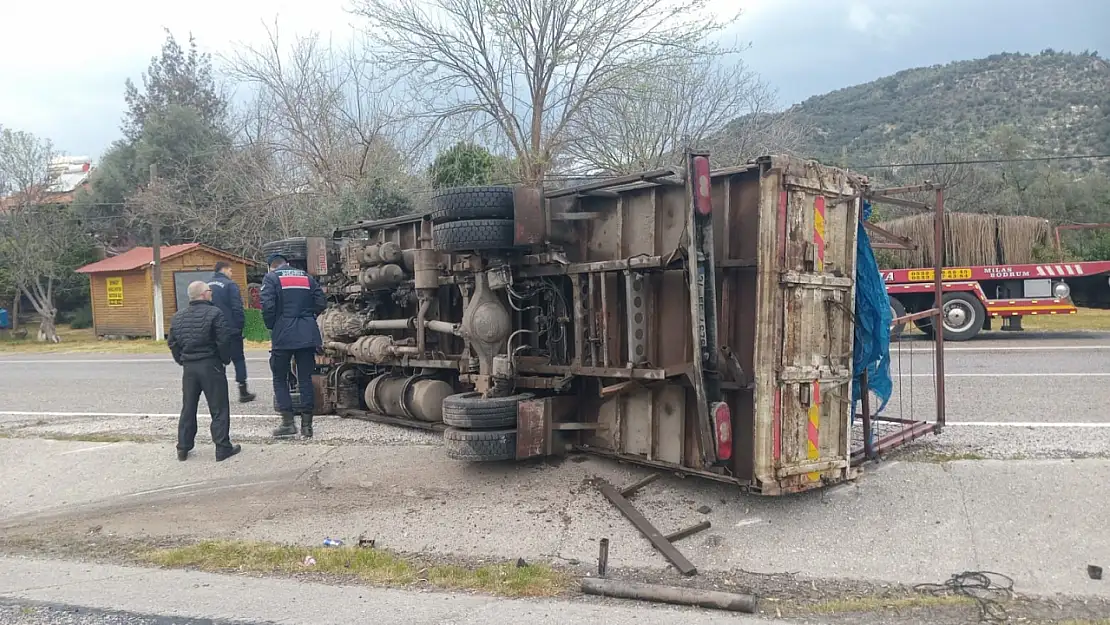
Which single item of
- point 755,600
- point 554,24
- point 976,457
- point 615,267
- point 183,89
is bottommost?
point 755,600

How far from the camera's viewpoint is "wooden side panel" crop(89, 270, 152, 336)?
2725 centimetres

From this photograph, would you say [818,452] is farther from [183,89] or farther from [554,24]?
[183,89]

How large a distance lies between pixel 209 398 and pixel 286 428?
85 centimetres

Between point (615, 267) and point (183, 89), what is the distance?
46.4 metres

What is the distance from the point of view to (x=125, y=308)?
27906 millimetres

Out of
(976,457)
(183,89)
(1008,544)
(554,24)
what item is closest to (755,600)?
(1008,544)

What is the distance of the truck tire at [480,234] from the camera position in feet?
18.9

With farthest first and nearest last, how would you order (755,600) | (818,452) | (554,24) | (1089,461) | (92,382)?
1. (554,24)
2. (92,382)
3. (1089,461)
4. (818,452)
5. (755,600)

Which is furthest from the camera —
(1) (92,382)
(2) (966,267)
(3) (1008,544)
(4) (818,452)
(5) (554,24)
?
(5) (554,24)

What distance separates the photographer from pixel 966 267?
16.4m

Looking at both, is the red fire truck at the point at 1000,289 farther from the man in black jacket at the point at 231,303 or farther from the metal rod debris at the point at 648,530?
the man in black jacket at the point at 231,303

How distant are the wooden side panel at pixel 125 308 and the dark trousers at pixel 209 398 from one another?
886 inches

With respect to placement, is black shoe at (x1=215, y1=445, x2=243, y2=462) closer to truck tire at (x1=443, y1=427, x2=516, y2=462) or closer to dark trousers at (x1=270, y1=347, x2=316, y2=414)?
dark trousers at (x1=270, y1=347, x2=316, y2=414)

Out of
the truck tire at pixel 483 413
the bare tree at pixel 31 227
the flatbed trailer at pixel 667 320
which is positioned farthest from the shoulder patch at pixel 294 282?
the bare tree at pixel 31 227
